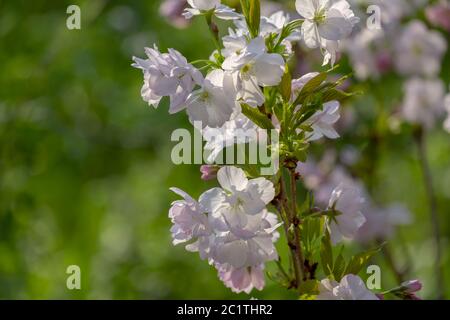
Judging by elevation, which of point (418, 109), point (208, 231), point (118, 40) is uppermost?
point (118, 40)

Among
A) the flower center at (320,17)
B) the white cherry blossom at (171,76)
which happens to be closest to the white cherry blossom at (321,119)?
the flower center at (320,17)

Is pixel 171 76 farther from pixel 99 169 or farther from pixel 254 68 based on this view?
pixel 99 169

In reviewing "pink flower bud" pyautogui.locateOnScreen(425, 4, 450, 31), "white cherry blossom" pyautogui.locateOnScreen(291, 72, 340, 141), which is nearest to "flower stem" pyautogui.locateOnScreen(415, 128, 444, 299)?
"pink flower bud" pyautogui.locateOnScreen(425, 4, 450, 31)

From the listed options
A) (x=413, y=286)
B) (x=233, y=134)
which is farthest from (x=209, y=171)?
(x=413, y=286)

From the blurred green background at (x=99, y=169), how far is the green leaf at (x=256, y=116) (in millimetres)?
1293

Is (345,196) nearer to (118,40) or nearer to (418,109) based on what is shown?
(418,109)

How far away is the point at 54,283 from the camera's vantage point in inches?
132

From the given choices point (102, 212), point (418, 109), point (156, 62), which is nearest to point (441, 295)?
point (418, 109)

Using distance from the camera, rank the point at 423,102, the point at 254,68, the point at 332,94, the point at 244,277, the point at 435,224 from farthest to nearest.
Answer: the point at 423,102
the point at 435,224
the point at 244,277
the point at 332,94
the point at 254,68

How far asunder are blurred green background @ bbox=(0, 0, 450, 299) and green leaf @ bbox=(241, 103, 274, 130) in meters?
1.29

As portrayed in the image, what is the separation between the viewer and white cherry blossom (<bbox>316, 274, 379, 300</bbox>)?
138 cm

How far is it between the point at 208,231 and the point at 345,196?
0.94 ft

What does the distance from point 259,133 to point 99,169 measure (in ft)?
10.6

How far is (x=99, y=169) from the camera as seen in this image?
4.60 meters
